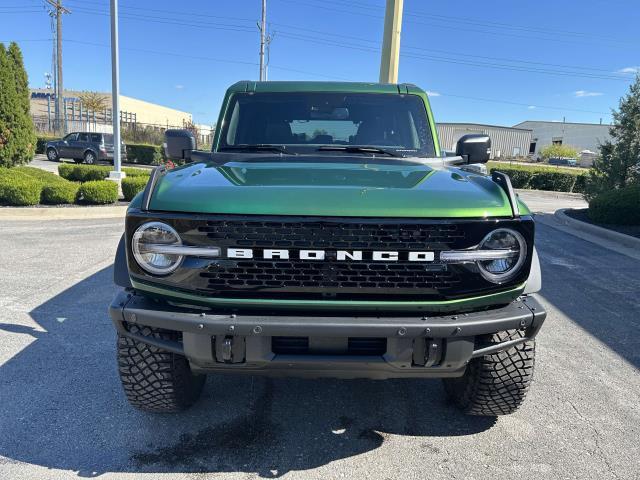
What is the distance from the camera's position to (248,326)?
208 centimetres

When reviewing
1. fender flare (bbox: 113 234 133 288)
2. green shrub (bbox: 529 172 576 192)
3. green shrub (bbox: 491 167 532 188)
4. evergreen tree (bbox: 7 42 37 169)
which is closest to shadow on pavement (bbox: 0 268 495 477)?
fender flare (bbox: 113 234 133 288)

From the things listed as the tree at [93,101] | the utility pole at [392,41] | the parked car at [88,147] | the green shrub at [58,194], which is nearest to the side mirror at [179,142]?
the green shrub at [58,194]

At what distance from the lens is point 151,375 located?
2555mm

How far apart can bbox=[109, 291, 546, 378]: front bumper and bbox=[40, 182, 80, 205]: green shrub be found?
9347 mm

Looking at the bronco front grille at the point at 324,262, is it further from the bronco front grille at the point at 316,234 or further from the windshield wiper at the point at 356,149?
the windshield wiper at the point at 356,149

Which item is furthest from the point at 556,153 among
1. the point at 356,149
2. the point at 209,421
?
the point at 209,421

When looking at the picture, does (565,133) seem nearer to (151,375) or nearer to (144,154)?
(144,154)

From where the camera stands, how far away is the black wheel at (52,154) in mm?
25578

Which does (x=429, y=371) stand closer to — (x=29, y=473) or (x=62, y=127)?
(x=29, y=473)

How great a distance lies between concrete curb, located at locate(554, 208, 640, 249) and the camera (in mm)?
8758

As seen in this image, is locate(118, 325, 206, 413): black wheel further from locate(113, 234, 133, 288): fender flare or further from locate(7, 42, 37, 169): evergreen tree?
locate(7, 42, 37, 169): evergreen tree

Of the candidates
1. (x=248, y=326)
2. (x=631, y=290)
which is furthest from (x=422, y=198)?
(x=631, y=290)

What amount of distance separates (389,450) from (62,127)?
142 ft

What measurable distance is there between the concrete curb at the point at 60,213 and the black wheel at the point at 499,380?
29.9 feet
